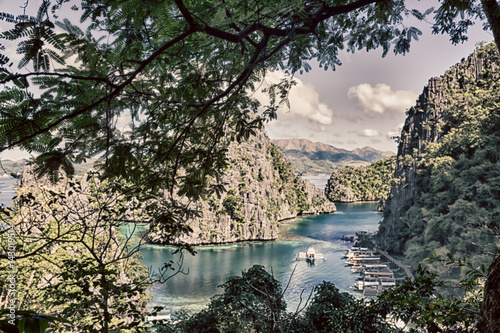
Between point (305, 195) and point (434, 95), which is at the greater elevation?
point (434, 95)

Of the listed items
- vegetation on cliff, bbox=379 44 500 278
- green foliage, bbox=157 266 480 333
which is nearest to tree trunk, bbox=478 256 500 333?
green foliage, bbox=157 266 480 333

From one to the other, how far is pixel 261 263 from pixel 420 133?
1850 cm

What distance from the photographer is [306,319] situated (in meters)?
6.12

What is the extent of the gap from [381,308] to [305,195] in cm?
4917

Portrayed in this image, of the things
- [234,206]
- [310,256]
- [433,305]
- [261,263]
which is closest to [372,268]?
[310,256]

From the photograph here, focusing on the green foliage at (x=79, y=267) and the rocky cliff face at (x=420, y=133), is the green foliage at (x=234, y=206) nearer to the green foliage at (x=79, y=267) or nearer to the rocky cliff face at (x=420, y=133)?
the rocky cliff face at (x=420, y=133)

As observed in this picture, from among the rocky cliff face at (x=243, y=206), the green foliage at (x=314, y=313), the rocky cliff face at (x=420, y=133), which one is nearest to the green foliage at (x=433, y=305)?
the green foliage at (x=314, y=313)

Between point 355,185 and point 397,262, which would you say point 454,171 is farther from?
point 355,185

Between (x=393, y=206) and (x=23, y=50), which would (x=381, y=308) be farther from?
(x=393, y=206)

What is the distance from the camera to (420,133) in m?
24.6

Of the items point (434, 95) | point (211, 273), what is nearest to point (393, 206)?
point (434, 95)

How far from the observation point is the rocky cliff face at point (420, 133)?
2162cm

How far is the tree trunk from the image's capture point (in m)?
1.22

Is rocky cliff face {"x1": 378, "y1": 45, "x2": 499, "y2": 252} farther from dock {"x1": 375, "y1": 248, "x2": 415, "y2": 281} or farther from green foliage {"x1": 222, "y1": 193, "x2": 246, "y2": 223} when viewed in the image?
green foliage {"x1": 222, "y1": 193, "x2": 246, "y2": 223}
